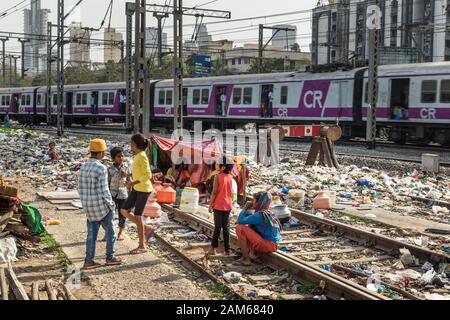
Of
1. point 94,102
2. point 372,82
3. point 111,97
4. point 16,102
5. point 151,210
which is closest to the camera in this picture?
point 151,210

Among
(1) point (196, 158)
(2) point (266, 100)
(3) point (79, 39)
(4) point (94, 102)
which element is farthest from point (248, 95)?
(1) point (196, 158)

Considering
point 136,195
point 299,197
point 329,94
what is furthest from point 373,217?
point 329,94

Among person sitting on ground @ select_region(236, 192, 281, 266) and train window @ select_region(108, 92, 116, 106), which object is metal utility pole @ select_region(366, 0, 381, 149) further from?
train window @ select_region(108, 92, 116, 106)

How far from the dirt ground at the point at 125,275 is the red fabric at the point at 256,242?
0.85 meters

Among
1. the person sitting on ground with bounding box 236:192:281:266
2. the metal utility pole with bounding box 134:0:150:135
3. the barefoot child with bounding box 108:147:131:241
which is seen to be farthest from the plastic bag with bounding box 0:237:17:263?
the metal utility pole with bounding box 134:0:150:135

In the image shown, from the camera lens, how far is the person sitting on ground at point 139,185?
759 centimetres

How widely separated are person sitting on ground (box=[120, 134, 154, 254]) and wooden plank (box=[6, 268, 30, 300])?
1667 mm

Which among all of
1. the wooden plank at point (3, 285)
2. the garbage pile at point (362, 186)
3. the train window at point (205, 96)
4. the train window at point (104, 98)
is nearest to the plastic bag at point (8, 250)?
the wooden plank at point (3, 285)

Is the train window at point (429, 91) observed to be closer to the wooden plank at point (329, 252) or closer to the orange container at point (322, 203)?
the orange container at point (322, 203)

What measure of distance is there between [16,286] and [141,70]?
13119 millimetres

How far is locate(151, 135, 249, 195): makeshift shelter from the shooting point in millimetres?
11680

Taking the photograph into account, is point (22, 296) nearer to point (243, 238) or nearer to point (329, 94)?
point (243, 238)

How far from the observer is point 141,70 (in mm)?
18469

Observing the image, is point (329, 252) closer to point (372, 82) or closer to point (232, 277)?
point (232, 277)
